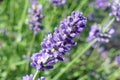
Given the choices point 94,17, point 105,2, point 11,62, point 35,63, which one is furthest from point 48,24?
point 35,63

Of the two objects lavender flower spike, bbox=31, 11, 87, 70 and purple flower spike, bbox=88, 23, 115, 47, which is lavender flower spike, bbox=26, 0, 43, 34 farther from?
lavender flower spike, bbox=31, 11, 87, 70

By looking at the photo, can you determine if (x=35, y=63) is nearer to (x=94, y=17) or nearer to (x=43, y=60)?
(x=43, y=60)

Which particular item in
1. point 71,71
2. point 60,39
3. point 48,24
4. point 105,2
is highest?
point 105,2

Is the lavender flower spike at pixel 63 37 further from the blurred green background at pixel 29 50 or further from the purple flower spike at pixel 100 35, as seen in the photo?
the blurred green background at pixel 29 50

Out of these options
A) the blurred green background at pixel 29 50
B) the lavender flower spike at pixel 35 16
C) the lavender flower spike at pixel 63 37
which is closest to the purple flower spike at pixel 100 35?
the lavender flower spike at pixel 35 16

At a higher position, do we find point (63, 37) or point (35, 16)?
point (35, 16)

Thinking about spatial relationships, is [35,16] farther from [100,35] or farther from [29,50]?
[29,50]

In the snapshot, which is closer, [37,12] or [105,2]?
[37,12]

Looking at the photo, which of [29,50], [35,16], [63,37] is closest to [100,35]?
[35,16]

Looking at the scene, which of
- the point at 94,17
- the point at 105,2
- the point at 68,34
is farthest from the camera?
the point at 94,17

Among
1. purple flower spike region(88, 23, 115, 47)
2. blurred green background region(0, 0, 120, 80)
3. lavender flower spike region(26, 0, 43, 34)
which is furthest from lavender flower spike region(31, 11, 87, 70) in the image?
blurred green background region(0, 0, 120, 80)

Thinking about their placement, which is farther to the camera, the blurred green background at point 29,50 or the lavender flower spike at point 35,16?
the blurred green background at point 29,50
